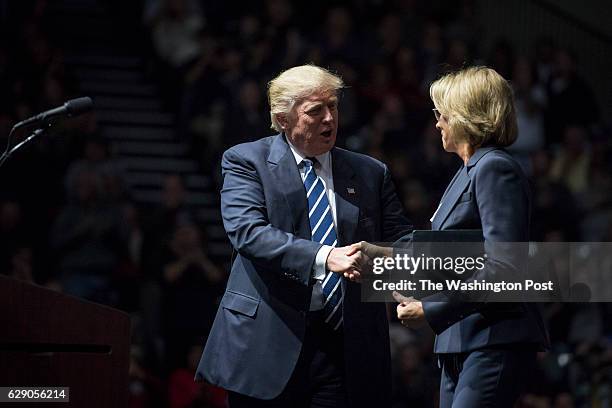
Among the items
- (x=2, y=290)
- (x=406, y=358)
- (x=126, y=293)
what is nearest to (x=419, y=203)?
(x=406, y=358)

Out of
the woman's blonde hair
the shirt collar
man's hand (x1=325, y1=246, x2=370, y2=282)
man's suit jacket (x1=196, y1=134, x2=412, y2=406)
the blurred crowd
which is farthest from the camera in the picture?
the blurred crowd

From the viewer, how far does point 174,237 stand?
7.84 m

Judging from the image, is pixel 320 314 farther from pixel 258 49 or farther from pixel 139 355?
pixel 258 49

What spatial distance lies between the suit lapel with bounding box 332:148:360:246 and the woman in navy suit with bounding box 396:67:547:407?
40 centimetres

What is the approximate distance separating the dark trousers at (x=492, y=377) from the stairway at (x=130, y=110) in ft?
17.2

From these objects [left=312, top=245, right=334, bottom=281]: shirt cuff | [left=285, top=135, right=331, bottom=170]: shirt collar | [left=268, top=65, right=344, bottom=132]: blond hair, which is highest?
[left=268, top=65, right=344, bottom=132]: blond hair

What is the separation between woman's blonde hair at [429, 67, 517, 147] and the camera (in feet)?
11.4

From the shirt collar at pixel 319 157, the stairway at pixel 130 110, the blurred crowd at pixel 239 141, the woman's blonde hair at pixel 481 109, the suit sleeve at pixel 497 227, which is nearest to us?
the suit sleeve at pixel 497 227

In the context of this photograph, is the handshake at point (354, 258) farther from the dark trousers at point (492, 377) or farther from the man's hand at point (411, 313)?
the dark trousers at point (492, 377)

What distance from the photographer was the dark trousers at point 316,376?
3777 millimetres

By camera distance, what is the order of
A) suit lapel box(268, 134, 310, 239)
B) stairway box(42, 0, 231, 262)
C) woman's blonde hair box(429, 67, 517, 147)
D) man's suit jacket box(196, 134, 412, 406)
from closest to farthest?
1. woman's blonde hair box(429, 67, 517, 147)
2. man's suit jacket box(196, 134, 412, 406)
3. suit lapel box(268, 134, 310, 239)
4. stairway box(42, 0, 231, 262)

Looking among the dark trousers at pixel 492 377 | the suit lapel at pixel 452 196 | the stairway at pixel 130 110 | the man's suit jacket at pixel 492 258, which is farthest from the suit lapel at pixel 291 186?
the stairway at pixel 130 110

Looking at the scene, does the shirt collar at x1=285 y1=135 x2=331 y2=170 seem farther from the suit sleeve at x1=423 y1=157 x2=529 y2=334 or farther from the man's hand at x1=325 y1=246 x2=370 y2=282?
the suit sleeve at x1=423 y1=157 x2=529 y2=334

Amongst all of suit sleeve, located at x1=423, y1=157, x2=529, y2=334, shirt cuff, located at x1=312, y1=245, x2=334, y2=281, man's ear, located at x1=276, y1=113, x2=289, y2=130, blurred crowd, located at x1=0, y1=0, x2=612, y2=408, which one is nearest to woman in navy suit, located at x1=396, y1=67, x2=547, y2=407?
suit sleeve, located at x1=423, y1=157, x2=529, y2=334
